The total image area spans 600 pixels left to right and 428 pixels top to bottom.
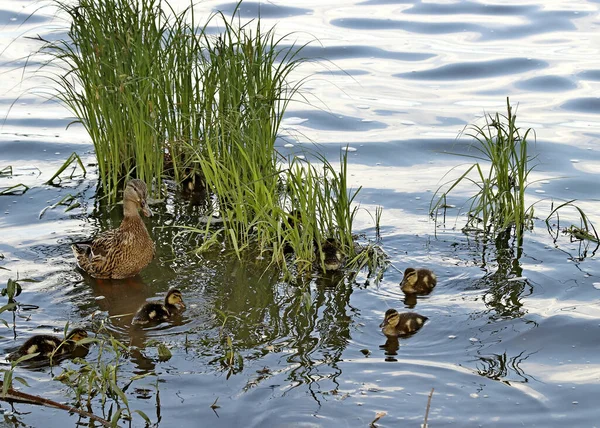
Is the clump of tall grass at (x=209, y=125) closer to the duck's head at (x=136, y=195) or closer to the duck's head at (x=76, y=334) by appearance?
the duck's head at (x=136, y=195)

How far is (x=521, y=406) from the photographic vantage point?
5062 millimetres

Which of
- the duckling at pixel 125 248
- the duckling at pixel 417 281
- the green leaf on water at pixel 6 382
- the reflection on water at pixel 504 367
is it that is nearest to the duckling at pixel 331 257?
the duckling at pixel 417 281

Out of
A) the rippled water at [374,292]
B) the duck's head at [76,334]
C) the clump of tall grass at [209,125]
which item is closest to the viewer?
the rippled water at [374,292]

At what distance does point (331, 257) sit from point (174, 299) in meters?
1.29

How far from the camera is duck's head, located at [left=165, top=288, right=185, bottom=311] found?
6.01 metres

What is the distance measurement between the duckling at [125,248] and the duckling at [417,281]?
6.26 feet

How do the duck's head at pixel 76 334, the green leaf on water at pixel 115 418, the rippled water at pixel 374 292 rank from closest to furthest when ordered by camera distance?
1. the green leaf on water at pixel 115 418
2. the rippled water at pixel 374 292
3. the duck's head at pixel 76 334

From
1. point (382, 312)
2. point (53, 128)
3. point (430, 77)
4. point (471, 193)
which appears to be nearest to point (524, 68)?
point (430, 77)

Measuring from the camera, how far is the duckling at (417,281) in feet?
20.8

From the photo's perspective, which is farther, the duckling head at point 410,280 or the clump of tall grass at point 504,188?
the clump of tall grass at point 504,188

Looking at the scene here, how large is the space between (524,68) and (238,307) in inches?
294

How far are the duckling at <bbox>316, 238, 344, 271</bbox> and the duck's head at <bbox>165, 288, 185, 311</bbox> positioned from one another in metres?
1.17

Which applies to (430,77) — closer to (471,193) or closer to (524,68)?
(524,68)

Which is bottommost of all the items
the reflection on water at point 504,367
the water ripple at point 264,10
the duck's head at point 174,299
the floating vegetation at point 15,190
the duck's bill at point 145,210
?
the reflection on water at point 504,367
